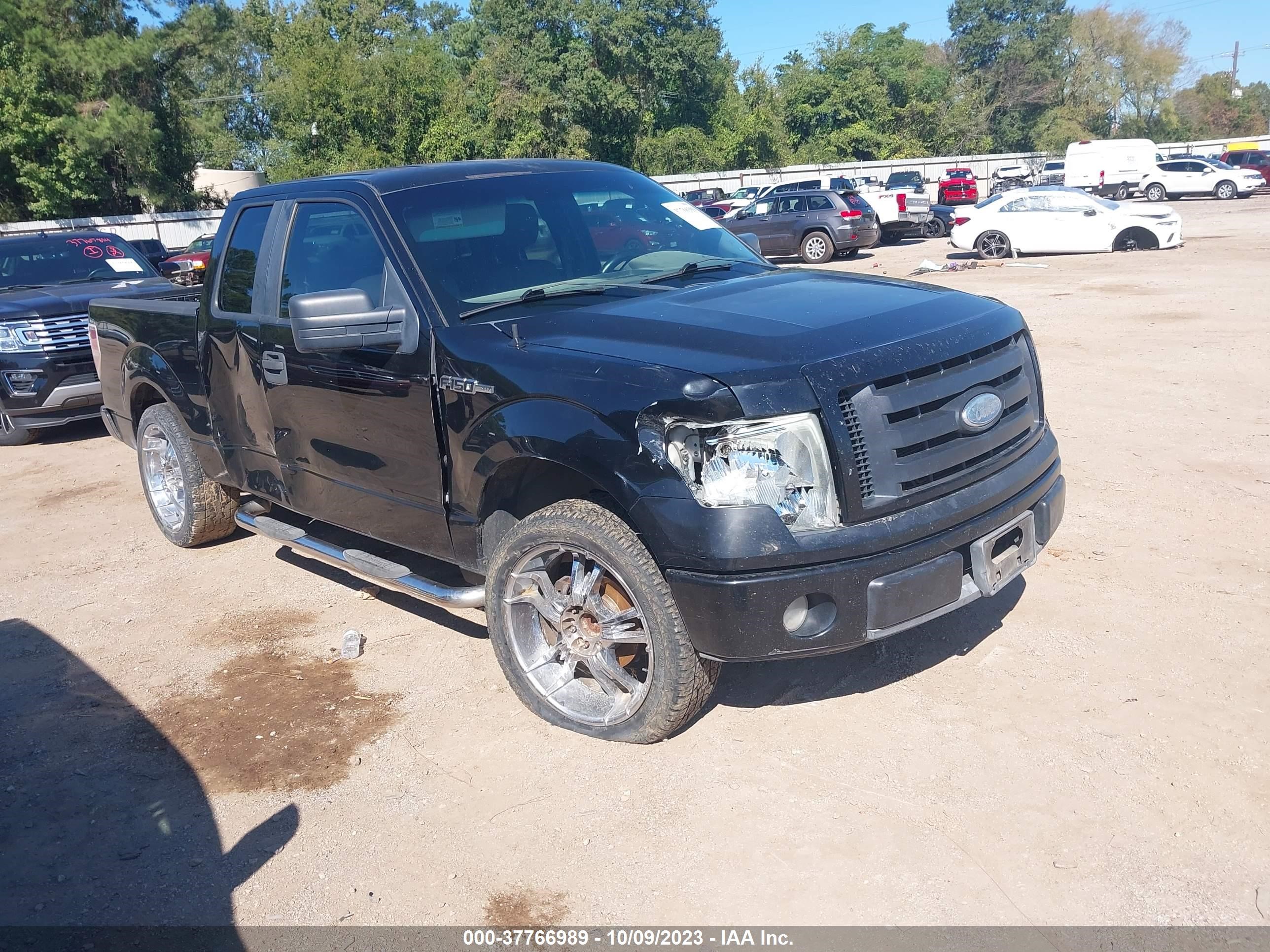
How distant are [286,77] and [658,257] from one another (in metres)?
50.1

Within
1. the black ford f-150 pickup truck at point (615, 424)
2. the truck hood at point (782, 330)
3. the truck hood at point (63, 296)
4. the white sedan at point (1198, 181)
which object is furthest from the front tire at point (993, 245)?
the white sedan at point (1198, 181)

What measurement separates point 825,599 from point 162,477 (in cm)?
481

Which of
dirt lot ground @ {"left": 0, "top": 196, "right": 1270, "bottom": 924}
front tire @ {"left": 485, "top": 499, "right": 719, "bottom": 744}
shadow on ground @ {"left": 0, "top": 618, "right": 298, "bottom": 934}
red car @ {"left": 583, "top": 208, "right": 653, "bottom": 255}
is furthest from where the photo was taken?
red car @ {"left": 583, "top": 208, "right": 653, "bottom": 255}

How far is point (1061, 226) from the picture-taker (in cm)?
2145

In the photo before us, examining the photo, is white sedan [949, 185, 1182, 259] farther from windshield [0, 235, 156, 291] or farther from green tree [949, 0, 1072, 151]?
green tree [949, 0, 1072, 151]

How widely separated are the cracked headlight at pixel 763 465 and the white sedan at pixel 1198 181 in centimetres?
4173

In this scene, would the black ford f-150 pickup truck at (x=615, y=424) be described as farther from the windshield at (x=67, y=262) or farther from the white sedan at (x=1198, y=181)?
the white sedan at (x=1198, y=181)

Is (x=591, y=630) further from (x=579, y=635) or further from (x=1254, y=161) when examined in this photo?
(x=1254, y=161)

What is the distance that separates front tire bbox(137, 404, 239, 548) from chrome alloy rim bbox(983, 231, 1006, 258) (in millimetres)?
19271

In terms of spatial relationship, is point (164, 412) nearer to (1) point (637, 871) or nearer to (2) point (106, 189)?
(1) point (637, 871)

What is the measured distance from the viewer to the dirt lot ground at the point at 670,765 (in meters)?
3.02

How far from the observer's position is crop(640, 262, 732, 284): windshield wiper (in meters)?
4.39

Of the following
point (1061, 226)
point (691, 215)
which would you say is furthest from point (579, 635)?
point (1061, 226)

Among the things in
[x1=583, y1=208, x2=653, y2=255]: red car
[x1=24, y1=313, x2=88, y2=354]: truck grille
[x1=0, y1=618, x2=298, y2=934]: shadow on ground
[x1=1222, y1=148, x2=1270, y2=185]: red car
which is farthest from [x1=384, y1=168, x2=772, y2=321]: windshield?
Result: [x1=1222, y1=148, x2=1270, y2=185]: red car
